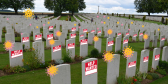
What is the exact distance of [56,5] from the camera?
44.4 metres

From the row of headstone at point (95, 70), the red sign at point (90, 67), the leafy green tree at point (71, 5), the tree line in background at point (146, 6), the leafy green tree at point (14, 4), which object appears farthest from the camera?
the tree line in background at point (146, 6)

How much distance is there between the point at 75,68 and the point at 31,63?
1.94 metres

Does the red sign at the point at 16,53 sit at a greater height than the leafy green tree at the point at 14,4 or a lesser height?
lesser

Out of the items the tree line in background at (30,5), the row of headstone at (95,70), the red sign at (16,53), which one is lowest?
the row of headstone at (95,70)

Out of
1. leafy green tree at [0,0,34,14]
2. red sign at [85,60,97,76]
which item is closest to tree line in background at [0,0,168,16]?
leafy green tree at [0,0,34,14]

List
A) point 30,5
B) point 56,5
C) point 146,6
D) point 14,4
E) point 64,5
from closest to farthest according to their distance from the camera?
point 56,5 < point 14,4 < point 30,5 < point 64,5 < point 146,6

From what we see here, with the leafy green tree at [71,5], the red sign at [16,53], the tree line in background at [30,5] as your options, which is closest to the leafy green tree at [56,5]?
the tree line in background at [30,5]

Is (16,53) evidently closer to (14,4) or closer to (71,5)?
(14,4)

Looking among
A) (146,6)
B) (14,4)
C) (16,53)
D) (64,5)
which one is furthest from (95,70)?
(146,6)

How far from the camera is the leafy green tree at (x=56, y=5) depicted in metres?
45.5

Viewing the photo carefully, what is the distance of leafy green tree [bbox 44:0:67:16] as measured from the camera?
45.5 meters

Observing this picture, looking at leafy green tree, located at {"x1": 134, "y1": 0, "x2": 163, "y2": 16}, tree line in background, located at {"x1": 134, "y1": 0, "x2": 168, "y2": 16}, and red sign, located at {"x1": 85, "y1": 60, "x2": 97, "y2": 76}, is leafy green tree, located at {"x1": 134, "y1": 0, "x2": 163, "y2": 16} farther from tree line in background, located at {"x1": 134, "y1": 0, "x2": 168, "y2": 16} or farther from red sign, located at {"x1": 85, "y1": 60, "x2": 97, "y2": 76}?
red sign, located at {"x1": 85, "y1": 60, "x2": 97, "y2": 76}

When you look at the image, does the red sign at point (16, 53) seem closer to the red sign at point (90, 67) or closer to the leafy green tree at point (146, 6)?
the red sign at point (90, 67)

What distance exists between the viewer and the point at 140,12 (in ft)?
231
